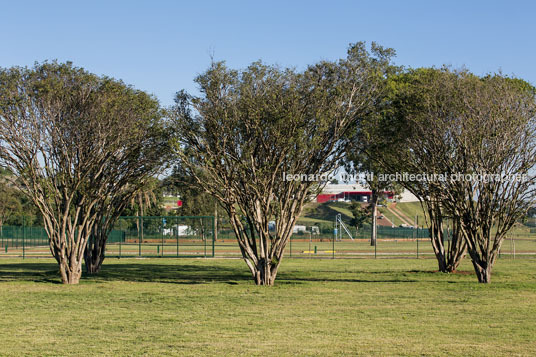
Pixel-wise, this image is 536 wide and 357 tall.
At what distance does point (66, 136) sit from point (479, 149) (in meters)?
15.2

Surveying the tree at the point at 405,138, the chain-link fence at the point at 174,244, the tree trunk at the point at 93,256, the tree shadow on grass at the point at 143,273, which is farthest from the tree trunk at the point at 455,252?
the tree trunk at the point at 93,256

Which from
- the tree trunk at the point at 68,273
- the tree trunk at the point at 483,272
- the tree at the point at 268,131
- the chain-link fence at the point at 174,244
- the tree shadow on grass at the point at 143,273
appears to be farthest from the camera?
the chain-link fence at the point at 174,244

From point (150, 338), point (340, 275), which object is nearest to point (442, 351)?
point (150, 338)

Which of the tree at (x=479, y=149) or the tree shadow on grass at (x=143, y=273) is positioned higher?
the tree at (x=479, y=149)

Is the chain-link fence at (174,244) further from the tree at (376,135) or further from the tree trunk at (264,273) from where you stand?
the tree trunk at (264,273)

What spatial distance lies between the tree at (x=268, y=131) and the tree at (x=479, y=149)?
2726 mm

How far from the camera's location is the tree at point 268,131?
69.6ft

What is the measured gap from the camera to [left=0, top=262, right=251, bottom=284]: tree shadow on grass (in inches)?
974

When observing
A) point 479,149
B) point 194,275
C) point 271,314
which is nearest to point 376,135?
point 479,149

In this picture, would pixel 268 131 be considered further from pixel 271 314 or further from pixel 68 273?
pixel 68 273

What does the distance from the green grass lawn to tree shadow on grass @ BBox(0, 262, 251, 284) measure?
0.13 metres

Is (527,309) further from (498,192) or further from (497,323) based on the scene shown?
(498,192)

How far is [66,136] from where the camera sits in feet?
72.6

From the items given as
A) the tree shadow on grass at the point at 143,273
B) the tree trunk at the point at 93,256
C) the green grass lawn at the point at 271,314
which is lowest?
the tree shadow on grass at the point at 143,273
